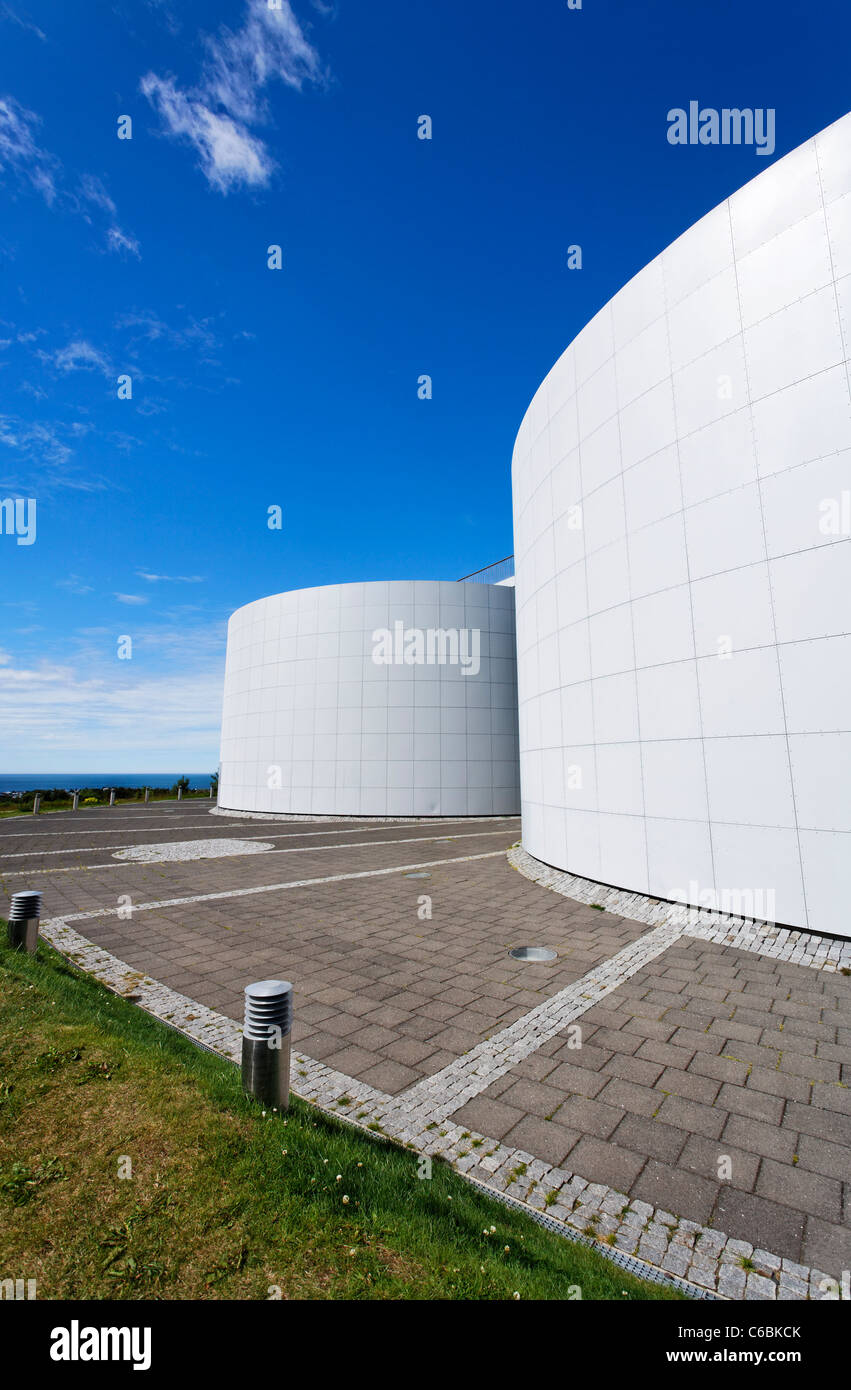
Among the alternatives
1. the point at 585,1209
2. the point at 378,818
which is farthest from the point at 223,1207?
→ the point at 378,818

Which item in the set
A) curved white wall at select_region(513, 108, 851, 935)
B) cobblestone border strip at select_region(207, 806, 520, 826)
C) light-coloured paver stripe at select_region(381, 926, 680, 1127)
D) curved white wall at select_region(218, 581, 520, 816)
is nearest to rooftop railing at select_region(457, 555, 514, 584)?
curved white wall at select_region(218, 581, 520, 816)

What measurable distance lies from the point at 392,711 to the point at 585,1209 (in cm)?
2277

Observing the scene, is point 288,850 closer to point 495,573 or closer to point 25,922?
point 25,922

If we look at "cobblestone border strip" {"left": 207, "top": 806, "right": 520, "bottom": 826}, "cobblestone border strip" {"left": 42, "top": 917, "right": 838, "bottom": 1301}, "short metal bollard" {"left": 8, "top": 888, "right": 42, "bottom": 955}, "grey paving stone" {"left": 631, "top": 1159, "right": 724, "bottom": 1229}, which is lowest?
"grey paving stone" {"left": 631, "top": 1159, "right": 724, "bottom": 1229}

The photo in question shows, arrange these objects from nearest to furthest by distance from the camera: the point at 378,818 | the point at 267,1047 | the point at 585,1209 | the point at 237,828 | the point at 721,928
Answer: the point at 585,1209, the point at 267,1047, the point at 721,928, the point at 237,828, the point at 378,818

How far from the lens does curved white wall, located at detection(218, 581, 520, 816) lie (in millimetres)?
25250

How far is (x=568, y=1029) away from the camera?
5031 mm

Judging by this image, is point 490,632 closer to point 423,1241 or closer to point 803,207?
point 803,207

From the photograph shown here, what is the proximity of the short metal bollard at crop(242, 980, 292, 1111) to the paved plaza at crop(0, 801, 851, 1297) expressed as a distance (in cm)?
62

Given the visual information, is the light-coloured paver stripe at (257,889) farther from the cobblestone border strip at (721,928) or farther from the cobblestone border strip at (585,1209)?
the cobblestone border strip at (585,1209)

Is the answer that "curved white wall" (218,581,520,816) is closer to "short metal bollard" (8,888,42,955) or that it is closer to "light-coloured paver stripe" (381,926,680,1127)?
"light-coloured paver stripe" (381,926,680,1127)

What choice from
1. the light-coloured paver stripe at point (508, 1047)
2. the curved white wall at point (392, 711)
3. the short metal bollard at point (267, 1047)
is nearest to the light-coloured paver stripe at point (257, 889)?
the short metal bollard at point (267, 1047)

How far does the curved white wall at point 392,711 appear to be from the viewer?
2525 cm

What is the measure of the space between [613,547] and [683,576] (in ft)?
5.48
